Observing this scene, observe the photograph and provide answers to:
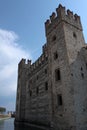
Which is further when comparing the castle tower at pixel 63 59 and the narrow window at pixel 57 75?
the narrow window at pixel 57 75

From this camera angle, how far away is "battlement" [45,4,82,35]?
51.6ft

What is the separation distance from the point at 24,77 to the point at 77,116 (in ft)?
59.5

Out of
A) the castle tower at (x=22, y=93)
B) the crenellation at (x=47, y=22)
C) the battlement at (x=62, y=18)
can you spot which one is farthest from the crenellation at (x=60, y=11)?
the castle tower at (x=22, y=93)

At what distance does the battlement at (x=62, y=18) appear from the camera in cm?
1573

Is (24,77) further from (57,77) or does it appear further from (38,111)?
(57,77)

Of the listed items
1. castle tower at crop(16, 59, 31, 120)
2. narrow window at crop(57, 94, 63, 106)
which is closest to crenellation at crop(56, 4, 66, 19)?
narrow window at crop(57, 94, 63, 106)

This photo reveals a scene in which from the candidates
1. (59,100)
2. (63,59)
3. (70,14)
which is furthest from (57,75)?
(70,14)

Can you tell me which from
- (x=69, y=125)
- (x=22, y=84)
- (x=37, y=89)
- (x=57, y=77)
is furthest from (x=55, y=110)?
(x=22, y=84)

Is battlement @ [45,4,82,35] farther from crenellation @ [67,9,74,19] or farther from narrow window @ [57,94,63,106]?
narrow window @ [57,94,63,106]

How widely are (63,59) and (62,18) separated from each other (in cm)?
529

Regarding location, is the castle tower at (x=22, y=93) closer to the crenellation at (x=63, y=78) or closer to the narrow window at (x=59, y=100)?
the crenellation at (x=63, y=78)

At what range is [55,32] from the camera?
16172 millimetres

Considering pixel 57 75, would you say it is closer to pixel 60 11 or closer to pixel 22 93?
pixel 60 11

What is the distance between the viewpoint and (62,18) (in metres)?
15.5
